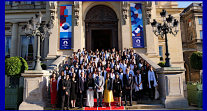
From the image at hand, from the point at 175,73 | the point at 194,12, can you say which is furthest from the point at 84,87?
the point at 194,12

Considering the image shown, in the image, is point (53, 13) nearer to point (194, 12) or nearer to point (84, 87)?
point (84, 87)

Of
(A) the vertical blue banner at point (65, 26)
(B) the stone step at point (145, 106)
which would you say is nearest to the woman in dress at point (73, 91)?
(B) the stone step at point (145, 106)

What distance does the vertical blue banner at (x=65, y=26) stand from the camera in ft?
55.3

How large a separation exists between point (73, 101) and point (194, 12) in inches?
1148

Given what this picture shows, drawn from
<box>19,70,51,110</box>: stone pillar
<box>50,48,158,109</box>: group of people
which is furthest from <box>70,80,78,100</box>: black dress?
<box>19,70,51,110</box>: stone pillar

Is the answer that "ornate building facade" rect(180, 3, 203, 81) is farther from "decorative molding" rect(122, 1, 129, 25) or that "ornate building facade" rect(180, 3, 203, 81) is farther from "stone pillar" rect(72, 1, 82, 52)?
"stone pillar" rect(72, 1, 82, 52)

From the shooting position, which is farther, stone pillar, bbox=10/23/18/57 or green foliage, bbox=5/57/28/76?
stone pillar, bbox=10/23/18/57

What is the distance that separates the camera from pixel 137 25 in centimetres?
1703

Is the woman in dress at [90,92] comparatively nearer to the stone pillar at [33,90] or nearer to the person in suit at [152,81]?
the stone pillar at [33,90]

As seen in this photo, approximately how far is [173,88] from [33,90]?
7588 millimetres

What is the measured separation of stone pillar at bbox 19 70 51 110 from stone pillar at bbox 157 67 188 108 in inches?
260

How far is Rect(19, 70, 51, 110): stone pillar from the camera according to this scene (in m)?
8.97

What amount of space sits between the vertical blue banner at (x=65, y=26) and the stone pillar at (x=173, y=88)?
1033cm

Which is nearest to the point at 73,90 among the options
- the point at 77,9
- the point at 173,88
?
the point at 173,88
